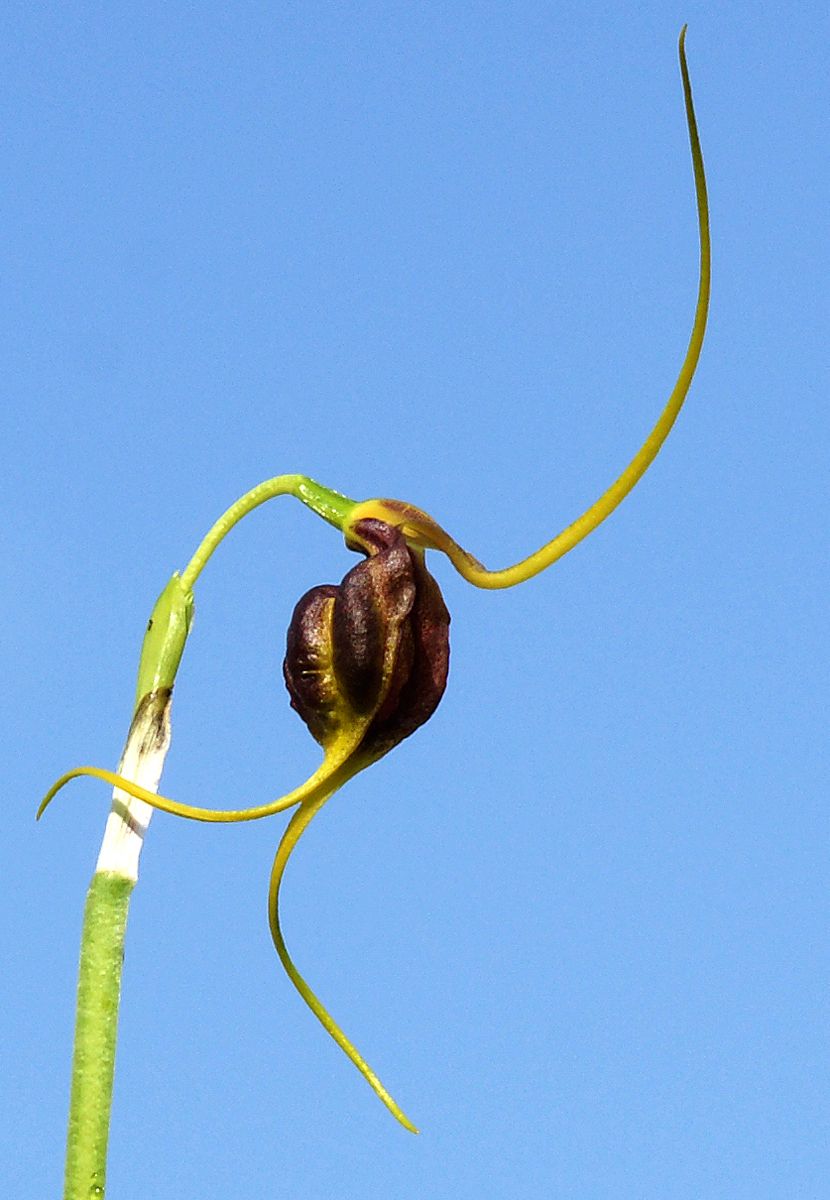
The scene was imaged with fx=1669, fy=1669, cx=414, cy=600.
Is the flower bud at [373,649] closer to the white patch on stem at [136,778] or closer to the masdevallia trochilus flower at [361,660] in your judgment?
the masdevallia trochilus flower at [361,660]

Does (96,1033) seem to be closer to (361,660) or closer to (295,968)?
(295,968)

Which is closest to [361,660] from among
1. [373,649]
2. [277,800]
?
[373,649]

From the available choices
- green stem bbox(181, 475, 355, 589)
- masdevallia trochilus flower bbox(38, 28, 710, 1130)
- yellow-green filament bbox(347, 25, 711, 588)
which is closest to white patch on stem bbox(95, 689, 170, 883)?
masdevallia trochilus flower bbox(38, 28, 710, 1130)

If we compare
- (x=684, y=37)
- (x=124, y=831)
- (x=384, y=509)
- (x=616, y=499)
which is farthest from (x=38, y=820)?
(x=684, y=37)

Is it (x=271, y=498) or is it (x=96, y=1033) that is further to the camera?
(x=271, y=498)

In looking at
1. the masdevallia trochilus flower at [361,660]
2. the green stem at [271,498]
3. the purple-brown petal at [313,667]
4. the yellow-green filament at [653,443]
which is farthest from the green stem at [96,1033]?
the yellow-green filament at [653,443]

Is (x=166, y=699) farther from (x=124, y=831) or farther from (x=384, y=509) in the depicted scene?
(x=384, y=509)

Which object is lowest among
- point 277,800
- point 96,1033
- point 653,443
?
point 96,1033
